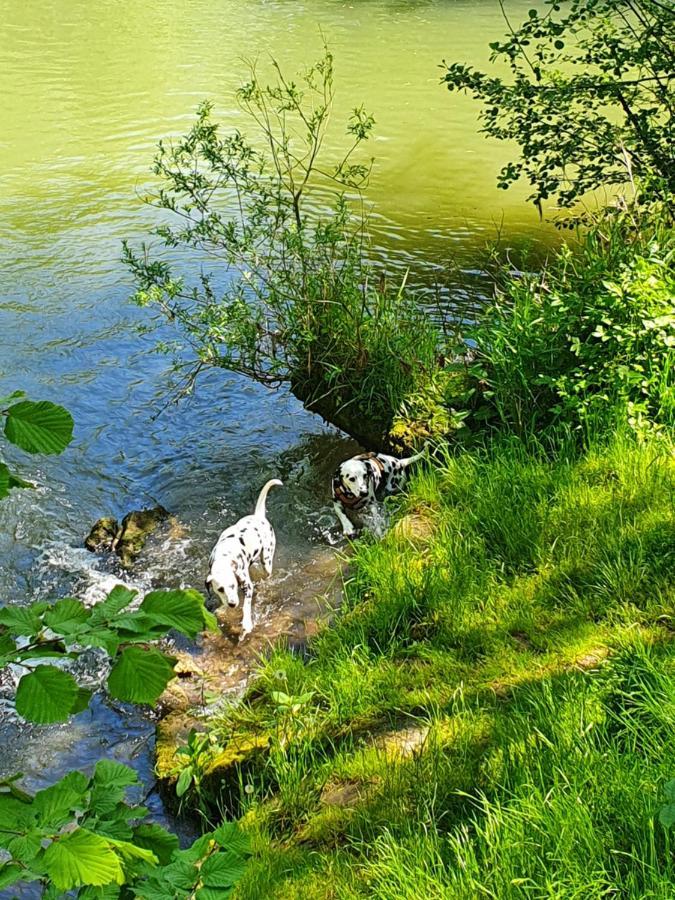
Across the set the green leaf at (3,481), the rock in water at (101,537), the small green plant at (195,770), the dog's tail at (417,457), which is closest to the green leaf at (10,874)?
the green leaf at (3,481)

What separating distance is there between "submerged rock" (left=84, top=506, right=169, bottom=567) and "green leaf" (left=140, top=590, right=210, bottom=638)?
14.6 ft

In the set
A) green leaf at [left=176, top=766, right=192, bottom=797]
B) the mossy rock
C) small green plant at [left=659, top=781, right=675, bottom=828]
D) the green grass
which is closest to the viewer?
small green plant at [left=659, top=781, right=675, bottom=828]

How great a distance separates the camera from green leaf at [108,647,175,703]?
5.38 feet

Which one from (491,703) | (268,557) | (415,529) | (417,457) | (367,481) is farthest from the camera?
(367,481)

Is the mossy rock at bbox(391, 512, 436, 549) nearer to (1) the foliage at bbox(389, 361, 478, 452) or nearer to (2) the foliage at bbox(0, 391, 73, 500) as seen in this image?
(1) the foliage at bbox(389, 361, 478, 452)

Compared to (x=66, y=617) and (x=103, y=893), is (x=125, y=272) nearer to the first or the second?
(x=66, y=617)

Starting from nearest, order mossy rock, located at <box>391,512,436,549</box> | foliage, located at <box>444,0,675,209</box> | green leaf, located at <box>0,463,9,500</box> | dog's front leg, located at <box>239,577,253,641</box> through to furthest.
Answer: green leaf, located at <box>0,463,9,500</box>, mossy rock, located at <box>391,512,436,549</box>, dog's front leg, located at <box>239,577,253,641</box>, foliage, located at <box>444,0,675,209</box>

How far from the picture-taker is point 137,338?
369 inches

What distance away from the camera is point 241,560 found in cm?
553

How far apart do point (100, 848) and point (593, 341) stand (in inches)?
179

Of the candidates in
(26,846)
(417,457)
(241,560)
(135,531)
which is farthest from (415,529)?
(26,846)

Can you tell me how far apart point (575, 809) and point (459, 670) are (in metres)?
1.25

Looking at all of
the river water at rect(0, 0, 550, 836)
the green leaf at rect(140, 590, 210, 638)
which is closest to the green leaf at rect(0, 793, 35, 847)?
the green leaf at rect(140, 590, 210, 638)

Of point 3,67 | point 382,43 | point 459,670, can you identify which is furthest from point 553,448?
point 382,43
